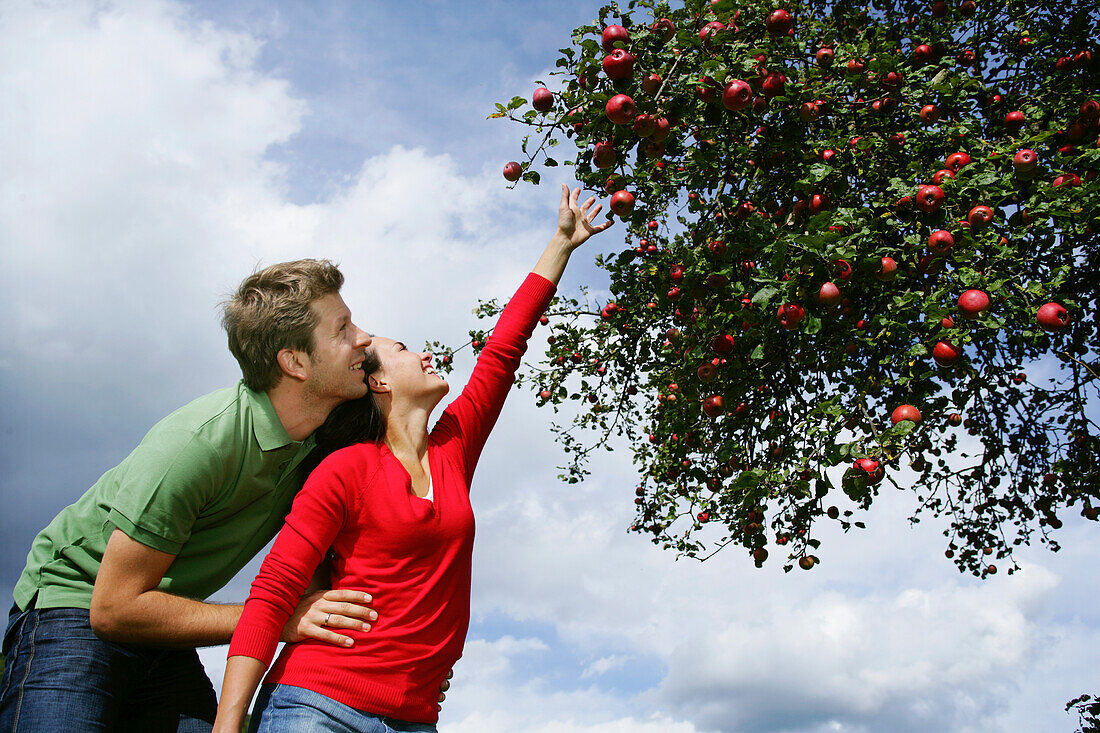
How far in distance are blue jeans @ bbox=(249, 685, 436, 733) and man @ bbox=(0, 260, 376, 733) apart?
6.5 inches

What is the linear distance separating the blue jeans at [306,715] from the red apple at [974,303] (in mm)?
3168

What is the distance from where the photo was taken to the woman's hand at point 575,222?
10.5 feet

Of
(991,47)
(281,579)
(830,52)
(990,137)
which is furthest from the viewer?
(991,47)

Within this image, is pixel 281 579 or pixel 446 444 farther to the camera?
pixel 446 444

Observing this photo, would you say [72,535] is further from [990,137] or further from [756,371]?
[990,137]

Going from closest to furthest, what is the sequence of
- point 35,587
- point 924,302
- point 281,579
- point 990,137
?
point 281,579 → point 35,587 → point 924,302 → point 990,137

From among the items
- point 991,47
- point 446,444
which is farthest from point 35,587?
point 991,47

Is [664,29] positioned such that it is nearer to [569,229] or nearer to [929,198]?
[569,229]

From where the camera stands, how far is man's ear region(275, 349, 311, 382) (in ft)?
8.09

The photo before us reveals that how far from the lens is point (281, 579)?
6.92 feet

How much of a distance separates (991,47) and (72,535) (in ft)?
21.8

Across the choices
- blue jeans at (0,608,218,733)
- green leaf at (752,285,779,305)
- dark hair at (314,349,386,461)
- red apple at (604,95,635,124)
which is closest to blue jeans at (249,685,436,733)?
blue jeans at (0,608,218,733)

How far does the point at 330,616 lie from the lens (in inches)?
82.8

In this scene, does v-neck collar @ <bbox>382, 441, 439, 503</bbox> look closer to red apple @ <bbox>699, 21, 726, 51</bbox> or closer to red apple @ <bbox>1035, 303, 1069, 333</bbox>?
red apple @ <bbox>699, 21, 726, 51</bbox>
